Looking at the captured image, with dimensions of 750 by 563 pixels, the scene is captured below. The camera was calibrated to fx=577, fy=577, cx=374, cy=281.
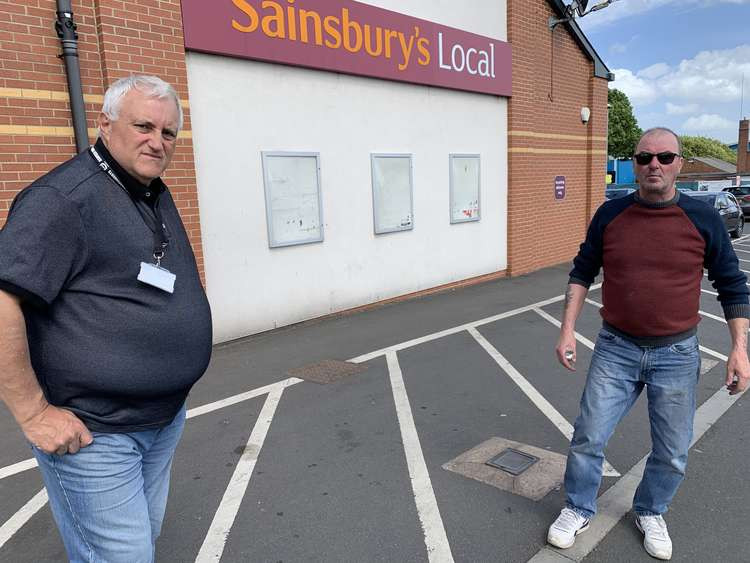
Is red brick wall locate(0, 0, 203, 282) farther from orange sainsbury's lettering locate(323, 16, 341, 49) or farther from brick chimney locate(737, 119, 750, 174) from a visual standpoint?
brick chimney locate(737, 119, 750, 174)

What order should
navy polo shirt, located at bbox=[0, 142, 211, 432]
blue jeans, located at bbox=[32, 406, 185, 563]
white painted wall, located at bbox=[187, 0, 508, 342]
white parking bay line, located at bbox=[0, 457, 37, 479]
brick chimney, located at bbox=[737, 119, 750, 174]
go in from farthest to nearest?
brick chimney, located at bbox=[737, 119, 750, 174] < white painted wall, located at bbox=[187, 0, 508, 342] < white parking bay line, located at bbox=[0, 457, 37, 479] < blue jeans, located at bbox=[32, 406, 185, 563] < navy polo shirt, located at bbox=[0, 142, 211, 432]

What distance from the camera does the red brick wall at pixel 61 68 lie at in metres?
5.21

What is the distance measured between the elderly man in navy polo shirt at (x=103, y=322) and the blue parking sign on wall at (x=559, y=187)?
1153 cm

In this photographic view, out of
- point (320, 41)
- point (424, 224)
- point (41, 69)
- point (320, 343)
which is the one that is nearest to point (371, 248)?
point (424, 224)

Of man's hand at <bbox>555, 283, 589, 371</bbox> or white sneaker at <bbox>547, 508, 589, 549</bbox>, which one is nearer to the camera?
white sneaker at <bbox>547, 508, 589, 549</bbox>

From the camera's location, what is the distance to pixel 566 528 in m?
2.84

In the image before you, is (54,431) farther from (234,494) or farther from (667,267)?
(667,267)

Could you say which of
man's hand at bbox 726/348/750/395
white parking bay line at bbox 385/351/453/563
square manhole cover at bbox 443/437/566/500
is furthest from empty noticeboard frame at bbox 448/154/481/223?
man's hand at bbox 726/348/750/395

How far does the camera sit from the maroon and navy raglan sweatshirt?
8.83 ft

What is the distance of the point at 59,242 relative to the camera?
5.09 ft

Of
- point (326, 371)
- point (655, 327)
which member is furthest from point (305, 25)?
point (655, 327)

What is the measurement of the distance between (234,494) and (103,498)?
180 cm

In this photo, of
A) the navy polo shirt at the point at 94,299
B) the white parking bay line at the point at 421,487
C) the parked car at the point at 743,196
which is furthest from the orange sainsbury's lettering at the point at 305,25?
the parked car at the point at 743,196

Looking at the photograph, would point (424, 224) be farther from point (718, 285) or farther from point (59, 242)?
point (59, 242)
